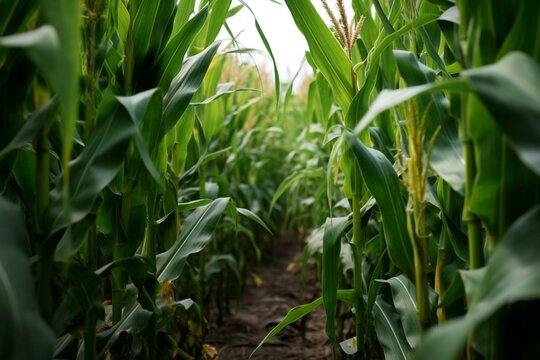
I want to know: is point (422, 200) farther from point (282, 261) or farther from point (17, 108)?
point (282, 261)

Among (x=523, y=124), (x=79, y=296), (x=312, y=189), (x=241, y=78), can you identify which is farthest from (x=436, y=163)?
(x=312, y=189)

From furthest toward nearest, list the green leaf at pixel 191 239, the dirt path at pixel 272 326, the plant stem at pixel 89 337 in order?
the dirt path at pixel 272 326 → the green leaf at pixel 191 239 → the plant stem at pixel 89 337

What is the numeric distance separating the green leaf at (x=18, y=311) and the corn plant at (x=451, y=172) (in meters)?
0.54

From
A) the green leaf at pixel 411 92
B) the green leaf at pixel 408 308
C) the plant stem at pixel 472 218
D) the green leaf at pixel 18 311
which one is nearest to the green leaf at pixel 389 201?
the green leaf at pixel 408 308

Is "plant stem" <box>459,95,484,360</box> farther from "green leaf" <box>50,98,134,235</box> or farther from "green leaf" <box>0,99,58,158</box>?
"green leaf" <box>0,99,58,158</box>

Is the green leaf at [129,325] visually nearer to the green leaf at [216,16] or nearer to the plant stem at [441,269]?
the plant stem at [441,269]

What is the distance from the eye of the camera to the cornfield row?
616 millimetres

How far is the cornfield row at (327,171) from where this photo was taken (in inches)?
24.2

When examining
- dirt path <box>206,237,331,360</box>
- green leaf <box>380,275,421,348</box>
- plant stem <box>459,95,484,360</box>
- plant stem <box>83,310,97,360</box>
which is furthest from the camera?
dirt path <box>206,237,331,360</box>

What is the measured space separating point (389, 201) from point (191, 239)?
1.87 feet

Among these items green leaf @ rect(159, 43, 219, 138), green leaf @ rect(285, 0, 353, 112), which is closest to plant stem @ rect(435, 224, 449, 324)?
green leaf @ rect(285, 0, 353, 112)

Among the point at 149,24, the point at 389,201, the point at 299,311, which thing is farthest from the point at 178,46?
the point at 299,311

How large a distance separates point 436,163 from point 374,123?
2.16ft

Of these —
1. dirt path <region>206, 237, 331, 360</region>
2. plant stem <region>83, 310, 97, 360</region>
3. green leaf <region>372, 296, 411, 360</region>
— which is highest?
plant stem <region>83, 310, 97, 360</region>
